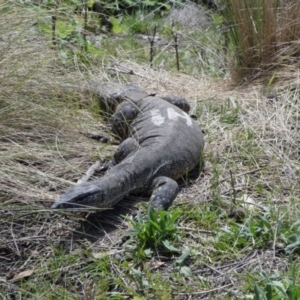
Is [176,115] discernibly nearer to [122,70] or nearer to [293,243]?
[122,70]

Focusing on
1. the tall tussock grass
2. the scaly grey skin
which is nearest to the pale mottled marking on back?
the scaly grey skin

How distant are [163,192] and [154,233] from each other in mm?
604

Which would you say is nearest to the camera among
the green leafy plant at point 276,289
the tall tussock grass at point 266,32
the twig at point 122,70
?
the green leafy plant at point 276,289

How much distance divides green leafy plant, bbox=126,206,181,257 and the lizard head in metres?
0.29

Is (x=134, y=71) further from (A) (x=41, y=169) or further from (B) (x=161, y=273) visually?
(B) (x=161, y=273)

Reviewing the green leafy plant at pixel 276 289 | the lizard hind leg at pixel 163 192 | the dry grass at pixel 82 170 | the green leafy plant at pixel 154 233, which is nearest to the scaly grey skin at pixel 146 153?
the lizard hind leg at pixel 163 192

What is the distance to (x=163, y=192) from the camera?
5.32 metres

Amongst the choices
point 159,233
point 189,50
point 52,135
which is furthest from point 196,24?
point 159,233

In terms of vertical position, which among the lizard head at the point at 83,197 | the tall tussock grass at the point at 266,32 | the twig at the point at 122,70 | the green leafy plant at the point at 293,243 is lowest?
the twig at the point at 122,70

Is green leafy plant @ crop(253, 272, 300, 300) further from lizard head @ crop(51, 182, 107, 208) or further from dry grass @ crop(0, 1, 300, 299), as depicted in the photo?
lizard head @ crop(51, 182, 107, 208)

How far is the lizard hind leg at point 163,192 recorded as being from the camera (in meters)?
5.25

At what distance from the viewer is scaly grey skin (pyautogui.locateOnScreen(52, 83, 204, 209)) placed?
512cm

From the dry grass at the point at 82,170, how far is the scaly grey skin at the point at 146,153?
0.41 feet

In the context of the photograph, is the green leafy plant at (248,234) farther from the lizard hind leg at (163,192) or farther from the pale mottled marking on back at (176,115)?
the pale mottled marking on back at (176,115)
